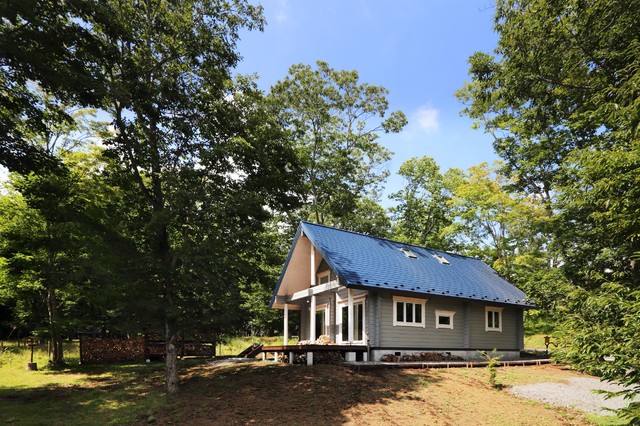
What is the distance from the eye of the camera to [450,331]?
66.8ft

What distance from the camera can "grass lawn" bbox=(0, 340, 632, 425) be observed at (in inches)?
417

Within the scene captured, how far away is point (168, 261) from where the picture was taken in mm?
14930

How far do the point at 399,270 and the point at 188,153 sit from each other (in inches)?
449

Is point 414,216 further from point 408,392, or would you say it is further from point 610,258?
point 408,392

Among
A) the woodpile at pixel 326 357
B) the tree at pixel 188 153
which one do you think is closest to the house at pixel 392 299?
the woodpile at pixel 326 357

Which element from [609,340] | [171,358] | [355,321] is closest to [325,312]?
[355,321]

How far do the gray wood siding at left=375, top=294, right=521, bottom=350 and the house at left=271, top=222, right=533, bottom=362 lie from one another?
0.05 m

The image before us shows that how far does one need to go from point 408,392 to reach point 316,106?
86.6 ft

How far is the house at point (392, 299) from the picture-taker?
17766 mm

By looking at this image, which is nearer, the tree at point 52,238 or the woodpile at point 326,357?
the tree at point 52,238

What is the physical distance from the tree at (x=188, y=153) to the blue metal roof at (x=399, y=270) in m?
3.89

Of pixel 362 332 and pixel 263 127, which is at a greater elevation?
pixel 263 127

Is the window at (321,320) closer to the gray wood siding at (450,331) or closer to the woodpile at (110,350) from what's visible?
the gray wood siding at (450,331)

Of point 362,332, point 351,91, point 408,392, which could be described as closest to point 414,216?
point 351,91
